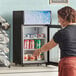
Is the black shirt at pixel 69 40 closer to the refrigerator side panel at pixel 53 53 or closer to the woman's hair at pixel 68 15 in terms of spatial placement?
the woman's hair at pixel 68 15

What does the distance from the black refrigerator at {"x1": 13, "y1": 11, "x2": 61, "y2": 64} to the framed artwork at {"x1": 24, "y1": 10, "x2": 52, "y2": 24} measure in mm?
46

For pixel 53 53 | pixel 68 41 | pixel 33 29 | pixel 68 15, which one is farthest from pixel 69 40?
pixel 33 29

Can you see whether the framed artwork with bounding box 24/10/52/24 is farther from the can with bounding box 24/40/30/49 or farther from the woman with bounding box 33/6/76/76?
the woman with bounding box 33/6/76/76

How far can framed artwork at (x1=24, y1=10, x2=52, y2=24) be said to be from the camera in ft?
13.1

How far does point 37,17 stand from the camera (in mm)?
4039

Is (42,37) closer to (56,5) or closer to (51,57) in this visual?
(51,57)

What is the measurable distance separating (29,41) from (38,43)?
0.45ft

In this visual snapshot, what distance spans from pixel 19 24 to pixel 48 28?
1.41 feet

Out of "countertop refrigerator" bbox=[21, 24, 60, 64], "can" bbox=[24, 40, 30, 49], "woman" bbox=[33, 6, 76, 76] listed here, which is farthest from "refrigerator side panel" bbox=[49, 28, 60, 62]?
"woman" bbox=[33, 6, 76, 76]

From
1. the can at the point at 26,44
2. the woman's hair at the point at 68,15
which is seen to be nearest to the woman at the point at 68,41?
the woman's hair at the point at 68,15

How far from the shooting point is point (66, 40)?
285 cm

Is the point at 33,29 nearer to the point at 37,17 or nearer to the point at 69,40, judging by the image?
the point at 37,17

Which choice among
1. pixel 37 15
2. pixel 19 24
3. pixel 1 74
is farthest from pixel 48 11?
pixel 1 74

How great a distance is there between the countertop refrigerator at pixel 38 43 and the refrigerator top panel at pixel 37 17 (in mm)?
63
